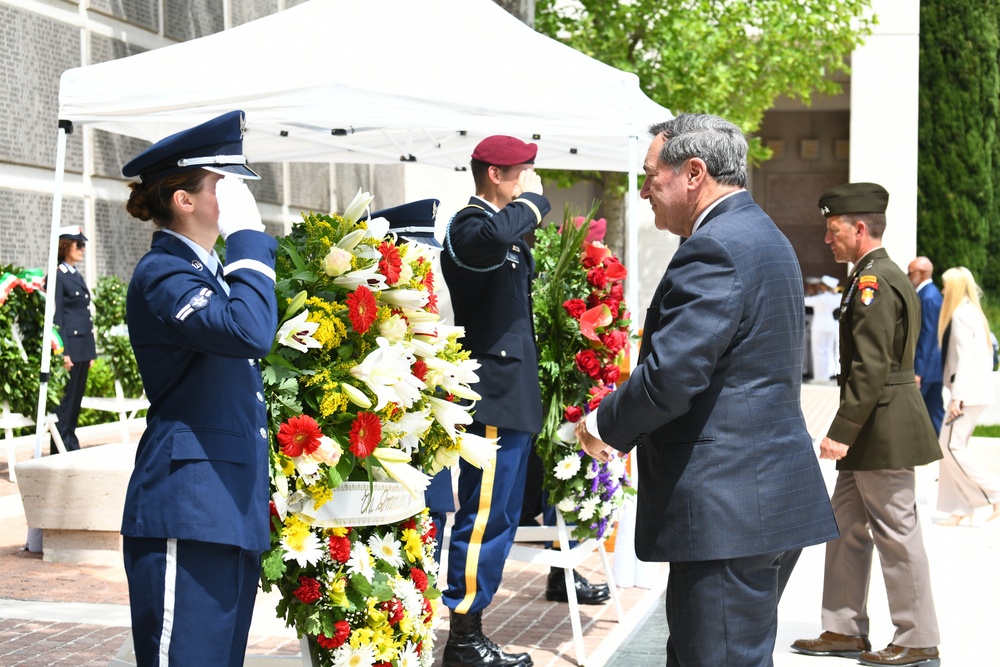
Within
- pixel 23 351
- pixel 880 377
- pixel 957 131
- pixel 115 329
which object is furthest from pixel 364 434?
pixel 957 131

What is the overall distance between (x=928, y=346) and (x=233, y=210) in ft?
28.6

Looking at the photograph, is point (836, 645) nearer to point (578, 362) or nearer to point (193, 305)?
point (578, 362)

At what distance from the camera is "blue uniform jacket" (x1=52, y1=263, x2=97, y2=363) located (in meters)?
10.6

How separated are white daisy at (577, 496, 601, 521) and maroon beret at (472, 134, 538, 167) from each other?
1767 millimetres

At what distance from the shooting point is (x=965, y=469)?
9172 mm

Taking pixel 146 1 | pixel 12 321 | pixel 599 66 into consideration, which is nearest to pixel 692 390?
pixel 599 66

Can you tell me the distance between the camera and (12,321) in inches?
399

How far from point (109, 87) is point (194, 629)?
3.70 metres

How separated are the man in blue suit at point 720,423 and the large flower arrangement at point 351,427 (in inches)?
26.5

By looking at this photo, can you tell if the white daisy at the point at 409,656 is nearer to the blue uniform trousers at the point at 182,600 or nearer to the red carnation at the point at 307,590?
the red carnation at the point at 307,590

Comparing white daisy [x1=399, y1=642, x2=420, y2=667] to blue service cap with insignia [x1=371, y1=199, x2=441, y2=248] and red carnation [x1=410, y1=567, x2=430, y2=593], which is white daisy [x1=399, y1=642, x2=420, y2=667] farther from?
blue service cap with insignia [x1=371, y1=199, x2=441, y2=248]

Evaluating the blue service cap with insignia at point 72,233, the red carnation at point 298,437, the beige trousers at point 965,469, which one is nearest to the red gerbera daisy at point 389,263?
the red carnation at point 298,437

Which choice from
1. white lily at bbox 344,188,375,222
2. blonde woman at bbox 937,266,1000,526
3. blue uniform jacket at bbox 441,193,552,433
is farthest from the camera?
blonde woman at bbox 937,266,1000,526

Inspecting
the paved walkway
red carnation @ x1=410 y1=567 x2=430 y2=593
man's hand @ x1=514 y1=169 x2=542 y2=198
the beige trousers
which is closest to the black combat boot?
the paved walkway
